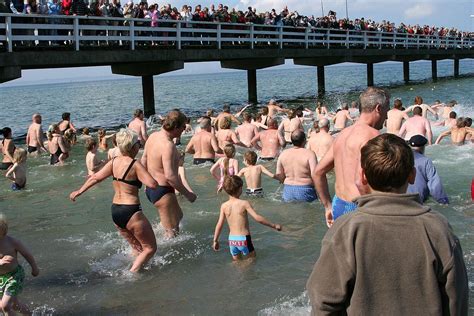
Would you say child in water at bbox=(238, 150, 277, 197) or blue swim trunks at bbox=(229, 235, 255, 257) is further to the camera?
child in water at bbox=(238, 150, 277, 197)

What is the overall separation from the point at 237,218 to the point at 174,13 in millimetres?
16835

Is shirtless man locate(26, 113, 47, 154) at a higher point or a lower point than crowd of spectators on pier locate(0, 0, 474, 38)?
lower

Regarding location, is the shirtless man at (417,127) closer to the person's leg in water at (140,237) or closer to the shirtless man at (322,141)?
the shirtless man at (322,141)

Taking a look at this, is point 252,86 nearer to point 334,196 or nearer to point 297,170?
point 297,170

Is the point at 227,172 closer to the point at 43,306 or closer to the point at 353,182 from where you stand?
the point at 43,306

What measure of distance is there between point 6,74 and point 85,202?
22.0 ft

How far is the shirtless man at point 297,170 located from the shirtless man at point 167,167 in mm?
2390

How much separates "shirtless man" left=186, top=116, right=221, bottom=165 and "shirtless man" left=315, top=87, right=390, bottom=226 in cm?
609

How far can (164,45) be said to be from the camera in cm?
2086

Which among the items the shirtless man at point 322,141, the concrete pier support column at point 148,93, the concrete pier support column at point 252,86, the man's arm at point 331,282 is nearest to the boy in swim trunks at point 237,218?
the man's arm at point 331,282

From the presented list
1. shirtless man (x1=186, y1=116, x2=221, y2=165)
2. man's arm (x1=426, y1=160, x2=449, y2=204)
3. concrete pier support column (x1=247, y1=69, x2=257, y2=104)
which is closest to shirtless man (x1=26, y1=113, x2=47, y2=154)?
shirtless man (x1=186, y1=116, x2=221, y2=165)

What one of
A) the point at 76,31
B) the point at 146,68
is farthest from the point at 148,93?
the point at 76,31

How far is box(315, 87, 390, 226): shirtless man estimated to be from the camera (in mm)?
3877

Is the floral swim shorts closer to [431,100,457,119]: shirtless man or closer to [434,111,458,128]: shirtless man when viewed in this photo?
[434,111,458,128]: shirtless man
